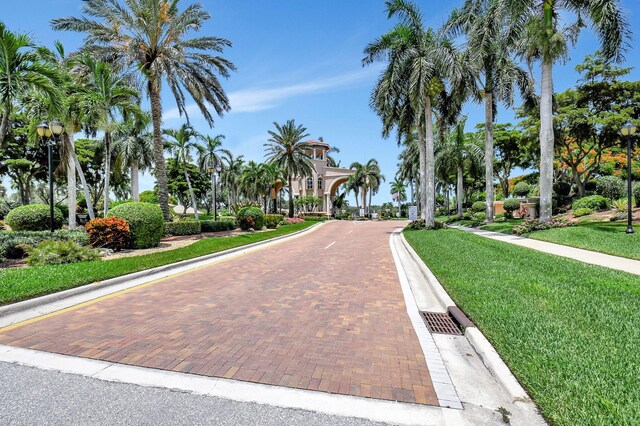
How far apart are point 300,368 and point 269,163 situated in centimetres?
4014

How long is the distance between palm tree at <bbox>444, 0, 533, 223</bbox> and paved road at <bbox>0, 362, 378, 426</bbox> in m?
20.0

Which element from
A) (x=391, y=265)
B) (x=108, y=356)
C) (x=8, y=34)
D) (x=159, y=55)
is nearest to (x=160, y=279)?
(x=108, y=356)

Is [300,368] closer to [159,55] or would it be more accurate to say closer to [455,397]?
[455,397]

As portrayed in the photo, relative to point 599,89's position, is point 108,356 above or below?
below

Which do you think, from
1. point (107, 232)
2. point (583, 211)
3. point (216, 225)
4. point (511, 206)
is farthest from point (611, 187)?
point (107, 232)

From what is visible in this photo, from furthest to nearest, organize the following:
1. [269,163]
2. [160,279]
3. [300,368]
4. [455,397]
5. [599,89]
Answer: [269,163] < [599,89] < [160,279] < [300,368] < [455,397]

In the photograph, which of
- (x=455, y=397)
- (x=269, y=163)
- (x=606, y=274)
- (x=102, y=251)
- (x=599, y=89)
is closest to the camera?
(x=455, y=397)

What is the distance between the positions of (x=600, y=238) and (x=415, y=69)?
13366mm

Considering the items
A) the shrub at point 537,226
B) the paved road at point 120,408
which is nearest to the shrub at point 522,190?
the shrub at point 537,226

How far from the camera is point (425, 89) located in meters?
20.3

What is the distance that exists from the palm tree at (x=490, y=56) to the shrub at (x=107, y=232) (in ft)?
63.9

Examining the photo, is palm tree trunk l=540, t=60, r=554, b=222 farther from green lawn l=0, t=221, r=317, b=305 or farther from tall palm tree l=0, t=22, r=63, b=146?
tall palm tree l=0, t=22, r=63, b=146

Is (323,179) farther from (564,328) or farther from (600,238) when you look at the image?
(564,328)

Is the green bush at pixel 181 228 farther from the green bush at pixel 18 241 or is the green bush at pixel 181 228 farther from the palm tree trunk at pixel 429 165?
the palm tree trunk at pixel 429 165
